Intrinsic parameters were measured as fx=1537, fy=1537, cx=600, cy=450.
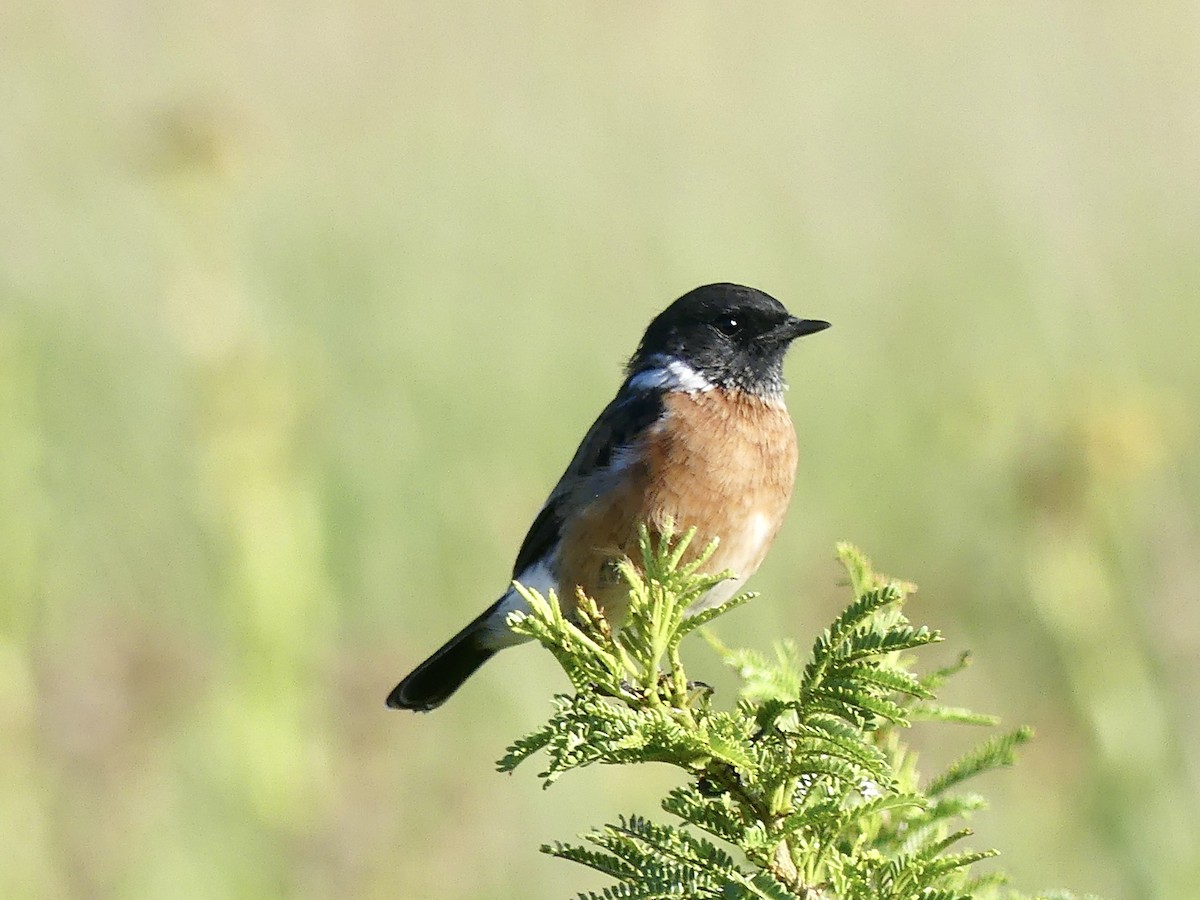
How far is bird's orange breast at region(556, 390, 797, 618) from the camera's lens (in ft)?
13.9

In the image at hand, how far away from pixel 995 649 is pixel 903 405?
2131 millimetres

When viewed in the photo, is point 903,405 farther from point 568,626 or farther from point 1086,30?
point 568,626

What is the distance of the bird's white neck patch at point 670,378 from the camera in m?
4.66

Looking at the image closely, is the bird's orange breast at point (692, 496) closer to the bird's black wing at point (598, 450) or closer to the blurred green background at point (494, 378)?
the bird's black wing at point (598, 450)

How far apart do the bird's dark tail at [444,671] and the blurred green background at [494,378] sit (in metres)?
0.33

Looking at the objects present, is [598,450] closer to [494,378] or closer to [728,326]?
[728,326]

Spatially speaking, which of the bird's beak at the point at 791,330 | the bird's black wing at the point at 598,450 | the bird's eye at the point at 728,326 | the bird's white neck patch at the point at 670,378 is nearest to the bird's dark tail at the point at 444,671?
the bird's black wing at the point at 598,450

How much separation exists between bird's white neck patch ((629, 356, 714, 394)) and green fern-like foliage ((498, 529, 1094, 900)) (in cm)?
255

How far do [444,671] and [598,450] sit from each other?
0.86 m

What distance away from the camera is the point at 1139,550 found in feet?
17.6

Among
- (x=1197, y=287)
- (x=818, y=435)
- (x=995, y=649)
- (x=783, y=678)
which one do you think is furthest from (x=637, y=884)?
(x=1197, y=287)

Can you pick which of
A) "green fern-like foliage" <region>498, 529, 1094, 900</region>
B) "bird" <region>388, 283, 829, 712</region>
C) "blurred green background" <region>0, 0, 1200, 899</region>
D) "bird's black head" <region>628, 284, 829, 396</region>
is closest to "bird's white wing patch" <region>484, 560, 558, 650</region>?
"bird" <region>388, 283, 829, 712</region>

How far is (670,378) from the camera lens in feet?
15.6

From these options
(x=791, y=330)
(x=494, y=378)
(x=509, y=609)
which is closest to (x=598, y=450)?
(x=509, y=609)
